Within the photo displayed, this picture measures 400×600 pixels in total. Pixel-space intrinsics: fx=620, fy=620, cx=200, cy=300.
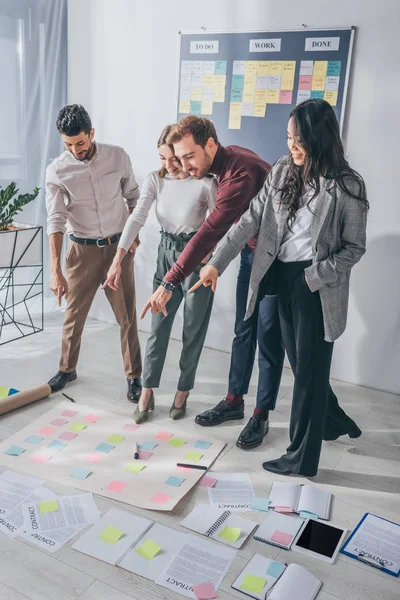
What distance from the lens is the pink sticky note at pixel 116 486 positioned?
7.32 feet

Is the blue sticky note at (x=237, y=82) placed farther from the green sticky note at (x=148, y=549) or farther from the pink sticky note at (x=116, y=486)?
the green sticky note at (x=148, y=549)

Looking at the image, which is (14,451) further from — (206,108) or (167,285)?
(206,108)

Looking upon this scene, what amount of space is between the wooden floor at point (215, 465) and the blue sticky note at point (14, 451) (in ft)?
0.46

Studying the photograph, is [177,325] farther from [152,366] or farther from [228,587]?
[228,587]

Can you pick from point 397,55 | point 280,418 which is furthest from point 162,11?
point 280,418

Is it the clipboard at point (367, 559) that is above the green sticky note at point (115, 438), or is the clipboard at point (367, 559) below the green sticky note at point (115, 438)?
above

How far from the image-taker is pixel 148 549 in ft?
6.33

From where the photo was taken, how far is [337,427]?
2.57 m

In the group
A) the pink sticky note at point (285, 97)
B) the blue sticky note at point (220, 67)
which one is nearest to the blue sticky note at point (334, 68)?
the pink sticky note at point (285, 97)

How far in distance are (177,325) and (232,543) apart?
6.49 ft

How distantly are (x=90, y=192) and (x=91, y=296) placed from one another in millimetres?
507

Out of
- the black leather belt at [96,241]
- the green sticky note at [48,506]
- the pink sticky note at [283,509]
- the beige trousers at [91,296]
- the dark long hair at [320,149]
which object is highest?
the dark long hair at [320,149]

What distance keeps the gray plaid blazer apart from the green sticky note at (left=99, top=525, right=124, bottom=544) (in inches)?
36.1

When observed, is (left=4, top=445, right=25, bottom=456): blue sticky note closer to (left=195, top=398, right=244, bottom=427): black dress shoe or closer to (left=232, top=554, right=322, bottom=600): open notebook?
(left=195, top=398, right=244, bottom=427): black dress shoe
